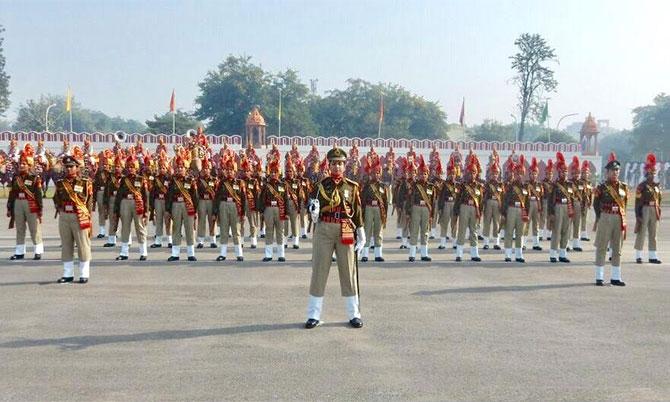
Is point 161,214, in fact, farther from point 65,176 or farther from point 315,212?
point 315,212

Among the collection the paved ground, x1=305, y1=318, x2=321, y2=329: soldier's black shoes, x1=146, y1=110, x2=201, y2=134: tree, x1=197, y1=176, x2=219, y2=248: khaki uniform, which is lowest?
the paved ground

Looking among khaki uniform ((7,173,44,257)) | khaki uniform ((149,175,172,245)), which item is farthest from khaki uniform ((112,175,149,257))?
khaki uniform ((7,173,44,257))

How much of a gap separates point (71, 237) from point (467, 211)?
7.96 m

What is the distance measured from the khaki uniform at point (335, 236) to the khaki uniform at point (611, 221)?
5411 mm

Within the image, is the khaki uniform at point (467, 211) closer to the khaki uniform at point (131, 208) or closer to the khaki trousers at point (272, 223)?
the khaki trousers at point (272, 223)

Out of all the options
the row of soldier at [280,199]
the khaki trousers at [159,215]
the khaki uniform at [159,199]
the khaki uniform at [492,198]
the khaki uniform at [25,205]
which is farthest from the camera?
the khaki uniform at [492,198]

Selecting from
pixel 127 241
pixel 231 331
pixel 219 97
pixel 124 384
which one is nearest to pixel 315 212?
pixel 231 331

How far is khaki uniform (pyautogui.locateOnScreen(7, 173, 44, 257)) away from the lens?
13.3 meters

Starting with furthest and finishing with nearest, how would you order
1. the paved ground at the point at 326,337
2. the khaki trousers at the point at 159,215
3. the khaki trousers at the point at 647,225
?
the khaki trousers at the point at 159,215, the khaki trousers at the point at 647,225, the paved ground at the point at 326,337

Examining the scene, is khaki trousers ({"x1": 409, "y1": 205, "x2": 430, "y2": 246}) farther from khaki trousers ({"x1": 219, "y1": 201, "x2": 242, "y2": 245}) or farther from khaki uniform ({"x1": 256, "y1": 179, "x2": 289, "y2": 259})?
khaki trousers ({"x1": 219, "y1": 201, "x2": 242, "y2": 245})

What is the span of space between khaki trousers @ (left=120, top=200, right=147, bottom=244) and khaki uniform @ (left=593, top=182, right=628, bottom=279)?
8669 millimetres

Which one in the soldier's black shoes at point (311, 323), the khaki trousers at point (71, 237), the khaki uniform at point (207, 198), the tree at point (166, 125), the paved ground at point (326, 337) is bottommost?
the paved ground at point (326, 337)

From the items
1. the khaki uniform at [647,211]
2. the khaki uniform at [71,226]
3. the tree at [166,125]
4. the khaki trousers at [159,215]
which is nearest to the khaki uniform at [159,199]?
the khaki trousers at [159,215]

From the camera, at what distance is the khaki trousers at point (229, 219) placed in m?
14.0
